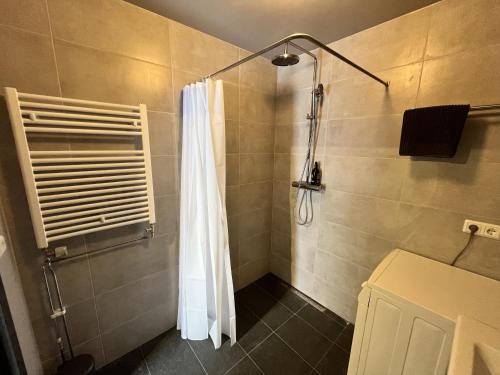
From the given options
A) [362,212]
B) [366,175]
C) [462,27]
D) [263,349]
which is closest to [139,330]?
[263,349]

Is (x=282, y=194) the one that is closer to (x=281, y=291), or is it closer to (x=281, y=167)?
(x=281, y=167)

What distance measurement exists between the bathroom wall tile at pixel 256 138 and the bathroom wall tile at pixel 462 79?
47.4 inches

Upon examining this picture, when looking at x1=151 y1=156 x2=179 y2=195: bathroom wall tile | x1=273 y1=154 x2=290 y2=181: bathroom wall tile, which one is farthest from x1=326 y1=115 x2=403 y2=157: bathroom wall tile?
x1=151 y1=156 x2=179 y2=195: bathroom wall tile

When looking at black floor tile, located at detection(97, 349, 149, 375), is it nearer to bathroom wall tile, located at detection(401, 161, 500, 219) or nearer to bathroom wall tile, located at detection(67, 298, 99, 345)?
bathroom wall tile, located at detection(67, 298, 99, 345)

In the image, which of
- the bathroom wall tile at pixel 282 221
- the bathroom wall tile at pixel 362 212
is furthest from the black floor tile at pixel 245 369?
the bathroom wall tile at pixel 362 212

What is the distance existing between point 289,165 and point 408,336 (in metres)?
1.51

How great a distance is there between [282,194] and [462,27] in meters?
1.68

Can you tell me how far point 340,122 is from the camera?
1701 millimetres

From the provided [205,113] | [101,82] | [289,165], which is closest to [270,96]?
[289,165]

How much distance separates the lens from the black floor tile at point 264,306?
6.33ft

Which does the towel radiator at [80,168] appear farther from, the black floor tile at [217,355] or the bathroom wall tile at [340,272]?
the bathroom wall tile at [340,272]

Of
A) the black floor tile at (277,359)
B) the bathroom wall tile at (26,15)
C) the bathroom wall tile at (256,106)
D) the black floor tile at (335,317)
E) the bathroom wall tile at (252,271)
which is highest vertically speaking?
the bathroom wall tile at (26,15)

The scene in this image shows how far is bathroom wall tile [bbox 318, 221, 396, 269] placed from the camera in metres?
1.61

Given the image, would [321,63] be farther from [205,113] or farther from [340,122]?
[205,113]
